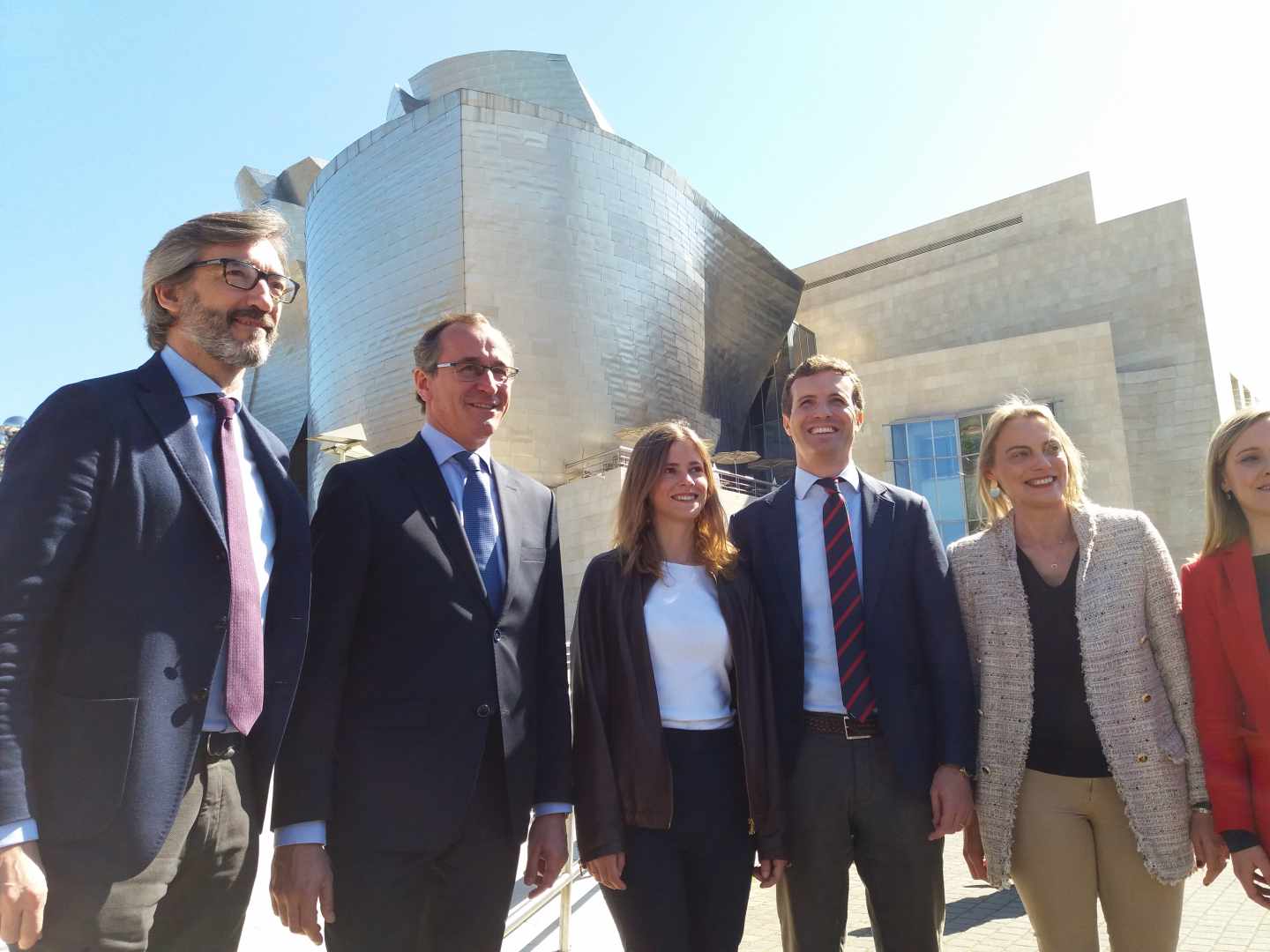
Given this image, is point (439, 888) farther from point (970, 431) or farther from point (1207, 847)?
point (970, 431)

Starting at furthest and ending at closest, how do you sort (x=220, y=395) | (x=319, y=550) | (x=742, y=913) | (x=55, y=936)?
(x=742, y=913)
(x=319, y=550)
(x=220, y=395)
(x=55, y=936)

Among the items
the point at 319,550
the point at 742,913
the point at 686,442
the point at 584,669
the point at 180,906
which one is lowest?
the point at 742,913

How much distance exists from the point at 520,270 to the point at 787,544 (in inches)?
786

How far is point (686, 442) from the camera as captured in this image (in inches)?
115

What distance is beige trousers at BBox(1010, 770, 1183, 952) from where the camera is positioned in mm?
2488

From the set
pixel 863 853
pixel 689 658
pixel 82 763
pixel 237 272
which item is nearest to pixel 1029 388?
pixel 863 853

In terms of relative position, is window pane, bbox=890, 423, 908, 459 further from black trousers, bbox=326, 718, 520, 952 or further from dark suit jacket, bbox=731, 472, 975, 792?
black trousers, bbox=326, 718, 520, 952

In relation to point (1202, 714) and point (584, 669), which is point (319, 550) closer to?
point (584, 669)

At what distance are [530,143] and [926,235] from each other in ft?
49.9

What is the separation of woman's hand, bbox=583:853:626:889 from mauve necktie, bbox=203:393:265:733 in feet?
3.50

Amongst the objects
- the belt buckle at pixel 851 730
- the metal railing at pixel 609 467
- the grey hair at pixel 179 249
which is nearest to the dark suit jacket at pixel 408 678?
the grey hair at pixel 179 249

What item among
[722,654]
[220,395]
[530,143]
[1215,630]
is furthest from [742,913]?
[530,143]

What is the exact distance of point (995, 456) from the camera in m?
3.01

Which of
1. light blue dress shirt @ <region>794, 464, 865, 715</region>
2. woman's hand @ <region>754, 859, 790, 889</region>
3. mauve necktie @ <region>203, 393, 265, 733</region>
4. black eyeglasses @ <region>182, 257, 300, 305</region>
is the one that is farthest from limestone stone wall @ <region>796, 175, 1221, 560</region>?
mauve necktie @ <region>203, 393, 265, 733</region>
